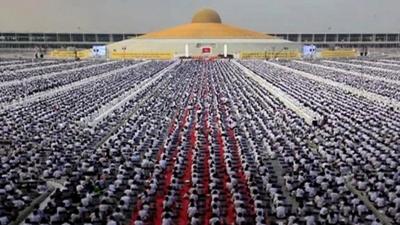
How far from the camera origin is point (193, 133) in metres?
28.8

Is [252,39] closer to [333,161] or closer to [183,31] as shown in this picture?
[183,31]

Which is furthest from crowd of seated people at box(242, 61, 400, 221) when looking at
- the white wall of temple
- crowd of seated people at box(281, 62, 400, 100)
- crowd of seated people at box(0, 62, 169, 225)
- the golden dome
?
the golden dome

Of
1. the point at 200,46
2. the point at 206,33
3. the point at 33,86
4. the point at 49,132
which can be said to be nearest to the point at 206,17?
the point at 206,33

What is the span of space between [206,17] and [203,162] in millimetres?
129304

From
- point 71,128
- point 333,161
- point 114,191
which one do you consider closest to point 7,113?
point 71,128

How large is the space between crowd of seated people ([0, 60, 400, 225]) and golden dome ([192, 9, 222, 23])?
365 feet

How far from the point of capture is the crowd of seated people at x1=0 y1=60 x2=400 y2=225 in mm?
16047

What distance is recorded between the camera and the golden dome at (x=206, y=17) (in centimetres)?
14800

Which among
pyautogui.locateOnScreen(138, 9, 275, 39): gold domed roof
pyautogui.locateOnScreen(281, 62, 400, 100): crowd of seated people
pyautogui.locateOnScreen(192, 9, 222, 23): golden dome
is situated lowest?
pyautogui.locateOnScreen(281, 62, 400, 100): crowd of seated people

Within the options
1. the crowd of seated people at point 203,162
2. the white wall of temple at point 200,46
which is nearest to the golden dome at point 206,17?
the white wall of temple at point 200,46

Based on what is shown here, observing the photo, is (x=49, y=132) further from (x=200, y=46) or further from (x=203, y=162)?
(x=200, y=46)

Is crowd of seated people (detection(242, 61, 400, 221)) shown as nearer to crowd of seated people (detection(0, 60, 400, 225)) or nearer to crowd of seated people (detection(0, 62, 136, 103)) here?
crowd of seated people (detection(0, 60, 400, 225))

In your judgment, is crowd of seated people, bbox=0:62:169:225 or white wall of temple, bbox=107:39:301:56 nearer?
crowd of seated people, bbox=0:62:169:225

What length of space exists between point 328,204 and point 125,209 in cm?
612
